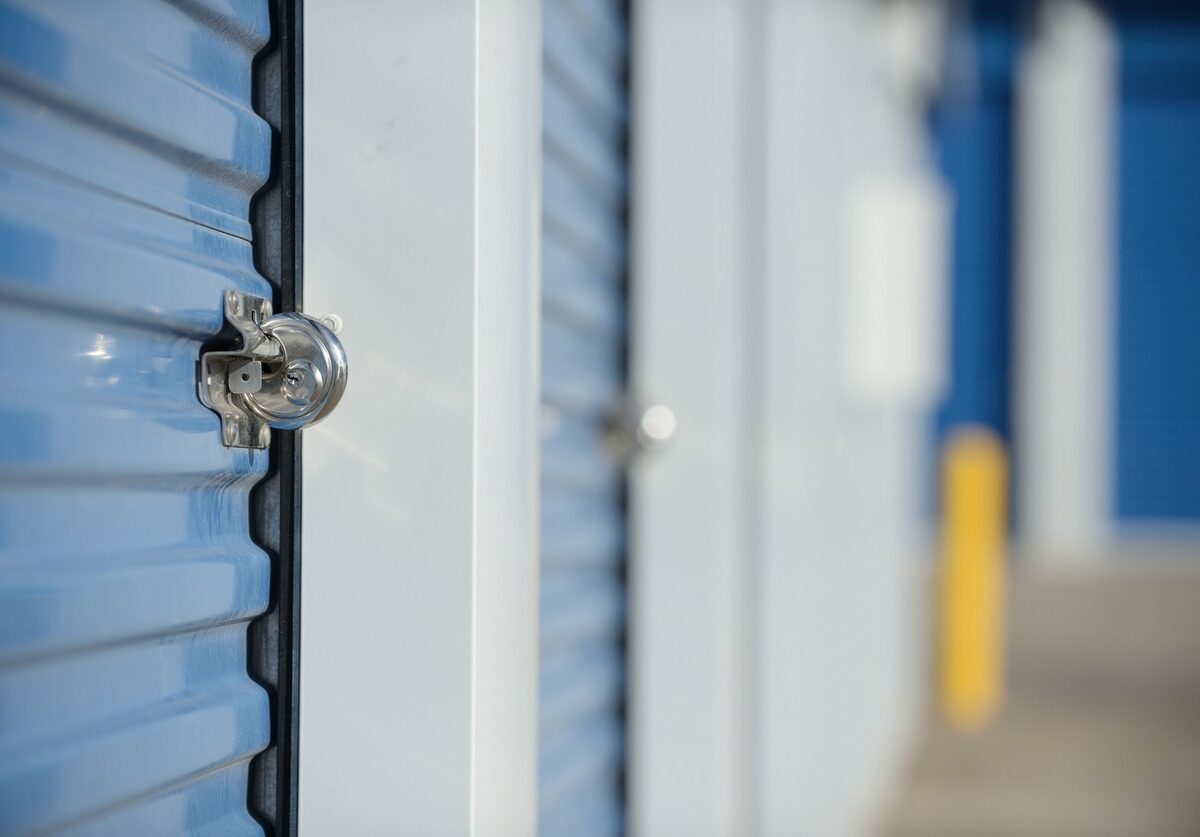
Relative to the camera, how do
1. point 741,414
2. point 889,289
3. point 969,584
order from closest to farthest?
point 741,414 → point 889,289 → point 969,584

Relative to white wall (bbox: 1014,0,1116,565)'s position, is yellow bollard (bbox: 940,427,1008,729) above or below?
below

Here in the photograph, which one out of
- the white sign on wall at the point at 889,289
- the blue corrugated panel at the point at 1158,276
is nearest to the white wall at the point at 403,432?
the white sign on wall at the point at 889,289

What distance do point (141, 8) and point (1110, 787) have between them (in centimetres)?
443

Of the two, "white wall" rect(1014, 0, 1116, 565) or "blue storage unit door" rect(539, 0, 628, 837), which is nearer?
"blue storage unit door" rect(539, 0, 628, 837)

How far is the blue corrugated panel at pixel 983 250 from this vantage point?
9.62m

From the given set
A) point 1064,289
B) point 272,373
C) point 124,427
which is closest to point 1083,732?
point 1064,289

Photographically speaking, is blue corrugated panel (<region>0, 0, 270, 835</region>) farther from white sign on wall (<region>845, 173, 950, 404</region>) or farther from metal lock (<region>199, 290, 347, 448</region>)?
white sign on wall (<region>845, 173, 950, 404</region>)

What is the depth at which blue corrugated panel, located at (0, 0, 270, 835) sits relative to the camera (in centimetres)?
85

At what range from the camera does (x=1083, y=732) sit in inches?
213

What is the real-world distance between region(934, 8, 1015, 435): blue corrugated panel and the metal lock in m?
9.09

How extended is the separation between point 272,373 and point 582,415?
3.68ft

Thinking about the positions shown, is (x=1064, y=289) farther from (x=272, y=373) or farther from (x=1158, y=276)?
(x=272, y=373)

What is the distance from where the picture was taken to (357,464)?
3.66 ft

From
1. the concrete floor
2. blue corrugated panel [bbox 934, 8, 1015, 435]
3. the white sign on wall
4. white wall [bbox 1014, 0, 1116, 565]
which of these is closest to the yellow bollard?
the concrete floor
